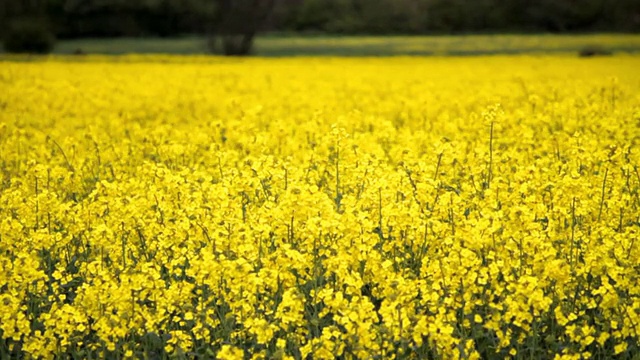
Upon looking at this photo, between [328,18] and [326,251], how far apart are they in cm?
6490

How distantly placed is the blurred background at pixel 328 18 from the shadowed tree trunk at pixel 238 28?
13.7ft

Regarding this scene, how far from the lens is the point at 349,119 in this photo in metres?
13.7

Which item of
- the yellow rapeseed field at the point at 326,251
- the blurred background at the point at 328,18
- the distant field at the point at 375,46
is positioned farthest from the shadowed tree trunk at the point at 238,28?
the yellow rapeseed field at the point at 326,251

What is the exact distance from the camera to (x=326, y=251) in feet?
19.3

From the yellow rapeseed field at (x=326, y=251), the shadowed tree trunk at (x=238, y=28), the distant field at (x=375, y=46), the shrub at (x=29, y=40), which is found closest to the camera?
the yellow rapeseed field at (x=326, y=251)

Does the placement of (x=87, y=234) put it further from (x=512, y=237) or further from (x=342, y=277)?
(x=512, y=237)

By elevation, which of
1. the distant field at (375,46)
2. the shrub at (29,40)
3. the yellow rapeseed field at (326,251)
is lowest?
the distant field at (375,46)

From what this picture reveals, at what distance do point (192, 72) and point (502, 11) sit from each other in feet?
145

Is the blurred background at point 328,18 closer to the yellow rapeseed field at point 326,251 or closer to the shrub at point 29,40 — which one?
the shrub at point 29,40

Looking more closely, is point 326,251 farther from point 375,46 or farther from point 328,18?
point 328,18

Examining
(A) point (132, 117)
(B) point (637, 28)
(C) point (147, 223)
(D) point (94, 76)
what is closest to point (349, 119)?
(A) point (132, 117)

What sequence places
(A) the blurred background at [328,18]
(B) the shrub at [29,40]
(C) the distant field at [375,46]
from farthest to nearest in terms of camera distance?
(A) the blurred background at [328,18] < (C) the distant field at [375,46] < (B) the shrub at [29,40]

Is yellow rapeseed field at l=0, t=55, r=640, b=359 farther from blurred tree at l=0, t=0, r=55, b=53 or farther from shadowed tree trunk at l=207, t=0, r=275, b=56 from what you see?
blurred tree at l=0, t=0, r=55, b=53

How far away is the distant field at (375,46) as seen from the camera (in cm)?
4447
